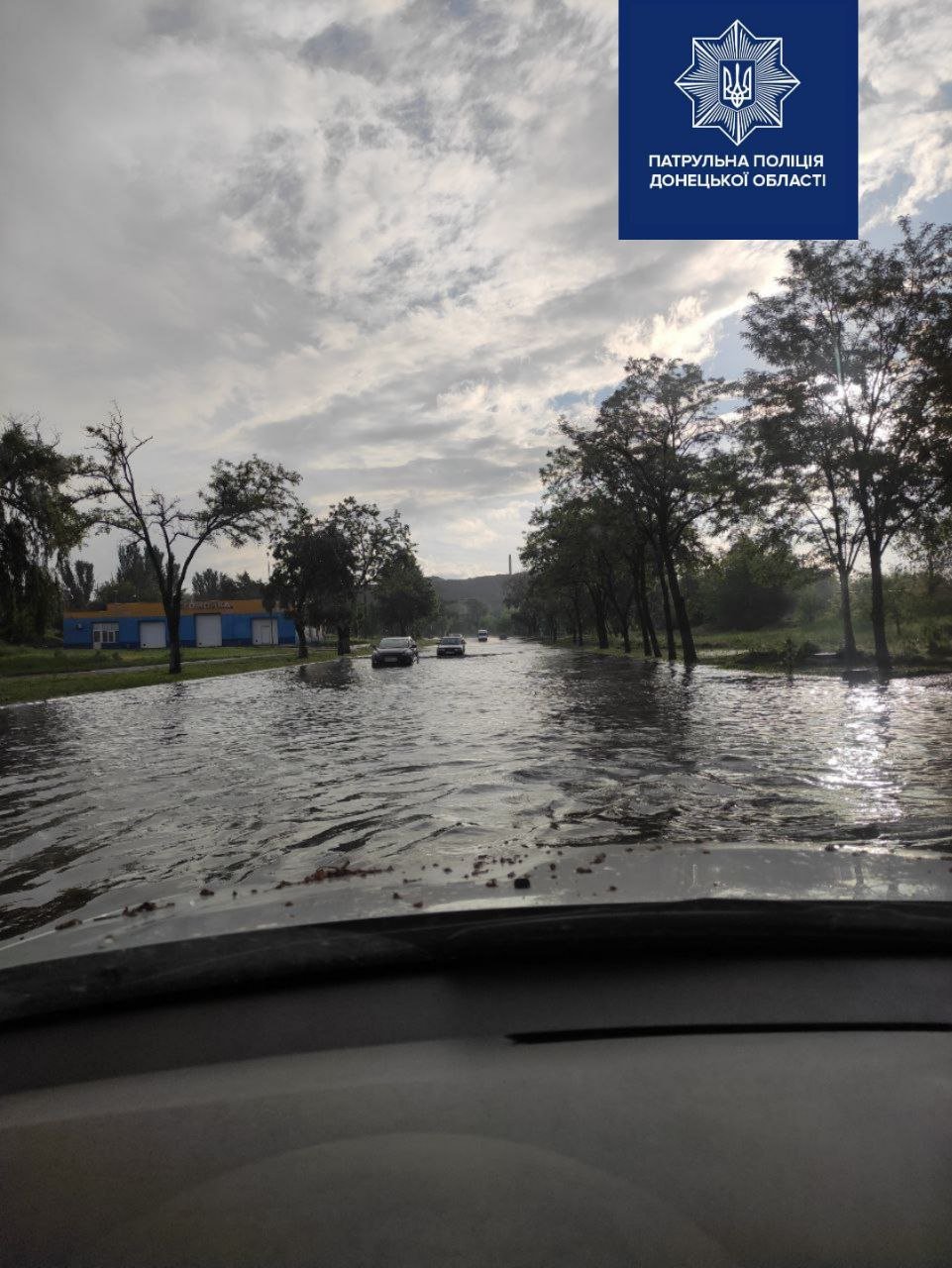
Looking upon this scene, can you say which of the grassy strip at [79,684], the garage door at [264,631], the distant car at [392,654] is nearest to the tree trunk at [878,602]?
the distant car at [392,654]

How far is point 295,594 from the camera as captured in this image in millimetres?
47594

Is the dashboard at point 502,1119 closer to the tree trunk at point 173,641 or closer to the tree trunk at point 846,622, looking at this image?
the tree trunk at point 846,622

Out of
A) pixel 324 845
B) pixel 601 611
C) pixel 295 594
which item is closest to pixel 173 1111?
pixel 324 845

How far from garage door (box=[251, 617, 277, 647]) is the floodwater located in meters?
68.2

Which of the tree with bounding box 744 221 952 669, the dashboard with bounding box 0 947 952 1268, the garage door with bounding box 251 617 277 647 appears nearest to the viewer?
the dashboard with bounding box 0 947 952 1268

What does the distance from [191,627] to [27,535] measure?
192 feet

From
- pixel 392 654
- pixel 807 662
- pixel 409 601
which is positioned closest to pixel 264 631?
pixel 409 601

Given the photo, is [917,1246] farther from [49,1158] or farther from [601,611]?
[601,611]

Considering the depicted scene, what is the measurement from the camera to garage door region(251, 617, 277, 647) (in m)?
81.3

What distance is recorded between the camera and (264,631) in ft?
268

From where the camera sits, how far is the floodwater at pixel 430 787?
4.62 meters

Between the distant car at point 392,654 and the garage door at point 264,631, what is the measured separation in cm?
4490

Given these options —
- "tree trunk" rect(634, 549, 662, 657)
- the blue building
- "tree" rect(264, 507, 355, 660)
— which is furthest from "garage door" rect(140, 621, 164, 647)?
"tree trunk" rect(634, 549, 662, 657)

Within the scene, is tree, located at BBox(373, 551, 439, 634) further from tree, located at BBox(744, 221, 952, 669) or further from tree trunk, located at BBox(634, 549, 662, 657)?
tree, located at BBox(744, 221, 952, 669)
